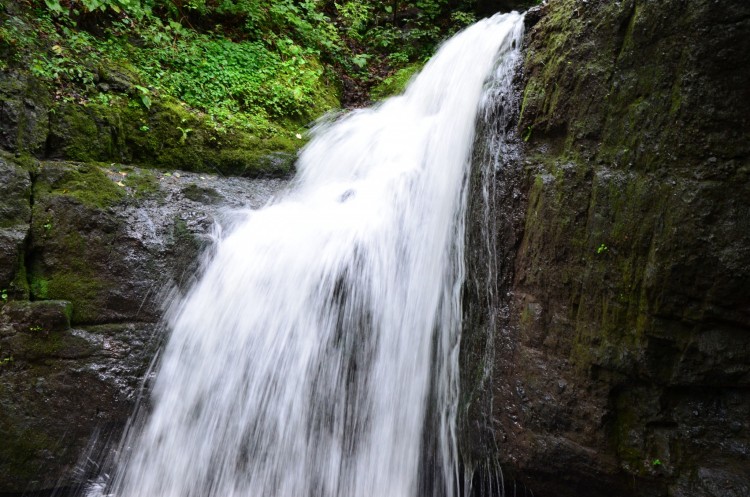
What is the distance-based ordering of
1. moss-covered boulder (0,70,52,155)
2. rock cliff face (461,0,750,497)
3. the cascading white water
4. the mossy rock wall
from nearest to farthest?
rock cliff face (461,0,750,497)
the cascading white water
moss-covered boulder (0,70,52,155)
the mossy rock wall

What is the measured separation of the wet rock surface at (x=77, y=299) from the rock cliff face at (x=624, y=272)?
267 centimetres

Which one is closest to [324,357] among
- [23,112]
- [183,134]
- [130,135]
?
[183,134]

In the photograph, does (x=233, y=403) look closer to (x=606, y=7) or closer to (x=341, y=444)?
(x=341, y=444)

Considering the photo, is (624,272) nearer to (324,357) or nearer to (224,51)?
(324,357)

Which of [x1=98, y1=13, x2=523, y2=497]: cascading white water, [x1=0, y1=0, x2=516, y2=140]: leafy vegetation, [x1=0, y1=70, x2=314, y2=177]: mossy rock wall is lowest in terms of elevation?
[x1=98, y1=13, x2=523, y2=497]: cascading white water

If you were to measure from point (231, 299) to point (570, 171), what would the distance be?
2.83m

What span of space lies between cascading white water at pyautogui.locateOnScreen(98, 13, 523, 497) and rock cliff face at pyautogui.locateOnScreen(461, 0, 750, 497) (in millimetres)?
438

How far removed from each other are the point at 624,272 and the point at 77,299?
12.9 feet

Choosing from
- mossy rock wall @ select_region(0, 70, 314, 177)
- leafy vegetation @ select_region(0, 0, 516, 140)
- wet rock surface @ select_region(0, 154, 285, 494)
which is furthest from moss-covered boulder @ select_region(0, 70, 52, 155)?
wet rock surface @ select_region(0, 154, 285, 494)

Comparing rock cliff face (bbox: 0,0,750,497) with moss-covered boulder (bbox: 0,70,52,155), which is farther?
moss-covered boulder (bbox: 0,70,52,155)

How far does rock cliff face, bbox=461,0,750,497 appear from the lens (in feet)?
7.56

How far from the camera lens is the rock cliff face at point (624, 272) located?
2305 millimetres

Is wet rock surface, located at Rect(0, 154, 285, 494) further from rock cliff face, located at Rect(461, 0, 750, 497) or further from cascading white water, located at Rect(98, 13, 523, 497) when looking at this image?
rock cliff face, located at Rect(461, 0, 750, 497)

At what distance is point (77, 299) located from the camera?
Result: 371cm
